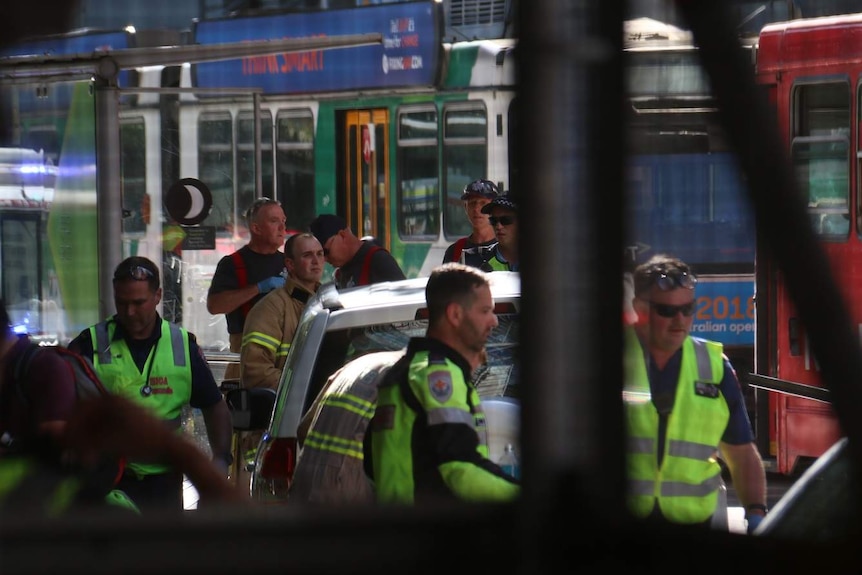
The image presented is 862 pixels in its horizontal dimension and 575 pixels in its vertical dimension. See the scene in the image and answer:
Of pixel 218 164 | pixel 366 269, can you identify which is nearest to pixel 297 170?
pixel 218 164

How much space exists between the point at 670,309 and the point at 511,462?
0.26 meters

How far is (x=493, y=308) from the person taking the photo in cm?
291

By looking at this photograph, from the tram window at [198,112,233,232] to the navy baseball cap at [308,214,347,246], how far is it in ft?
4.57

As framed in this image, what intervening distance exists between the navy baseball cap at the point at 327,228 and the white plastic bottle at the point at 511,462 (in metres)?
5.60

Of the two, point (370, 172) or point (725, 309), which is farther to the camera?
point (370, 172)

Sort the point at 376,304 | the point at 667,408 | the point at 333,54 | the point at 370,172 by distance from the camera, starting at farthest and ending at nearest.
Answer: the point at 370,172, the point at 376,304, the point at 333,54, the point at 667,408

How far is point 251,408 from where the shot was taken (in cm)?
502

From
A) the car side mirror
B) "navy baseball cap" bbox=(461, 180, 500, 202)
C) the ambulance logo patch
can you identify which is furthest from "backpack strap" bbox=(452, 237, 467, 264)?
the ambulance logo patch

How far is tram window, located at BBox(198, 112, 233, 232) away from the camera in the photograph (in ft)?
28.1

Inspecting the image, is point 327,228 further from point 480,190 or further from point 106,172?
point 106,172

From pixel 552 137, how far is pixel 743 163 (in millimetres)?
186

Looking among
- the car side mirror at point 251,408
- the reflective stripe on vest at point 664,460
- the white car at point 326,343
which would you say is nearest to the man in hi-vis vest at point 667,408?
the reflective stripe on vest at point 664,460

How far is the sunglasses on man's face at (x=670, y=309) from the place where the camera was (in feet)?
4.31

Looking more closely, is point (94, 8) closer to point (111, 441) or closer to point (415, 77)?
point (111, 441)
